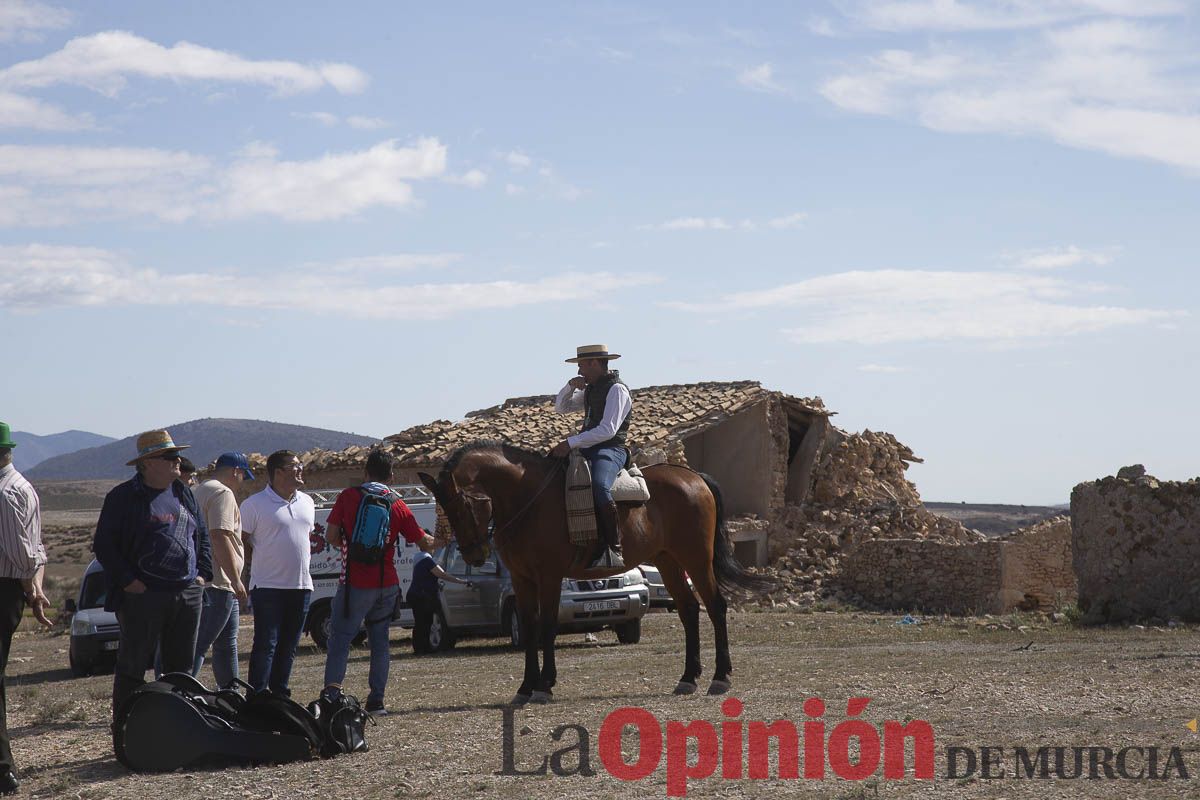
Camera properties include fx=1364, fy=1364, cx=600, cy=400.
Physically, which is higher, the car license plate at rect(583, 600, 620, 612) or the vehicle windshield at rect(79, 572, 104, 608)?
Result: the vehicle windshield at rect(79, 572, 104, 608)

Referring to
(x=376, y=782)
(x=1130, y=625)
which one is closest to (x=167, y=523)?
(x=376, y=782)

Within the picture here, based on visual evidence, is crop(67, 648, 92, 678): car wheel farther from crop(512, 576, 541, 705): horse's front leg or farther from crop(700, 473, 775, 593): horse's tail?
crop(700, 473, 775, 593): horse's tail

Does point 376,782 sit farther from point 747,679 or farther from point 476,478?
point 747,679

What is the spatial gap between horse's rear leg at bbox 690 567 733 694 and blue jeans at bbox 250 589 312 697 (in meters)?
3.73

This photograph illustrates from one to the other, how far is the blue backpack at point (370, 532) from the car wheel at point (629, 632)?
971 cm

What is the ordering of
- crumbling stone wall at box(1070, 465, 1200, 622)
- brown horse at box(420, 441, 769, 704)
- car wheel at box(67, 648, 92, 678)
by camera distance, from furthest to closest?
car wheel at box(67, 648, 92, 678) → crumbling stone wall at box(1070, 465, 1200, 622) → brown horse at box(420, 441, 769, 704)

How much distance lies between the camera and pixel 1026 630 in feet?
61.9

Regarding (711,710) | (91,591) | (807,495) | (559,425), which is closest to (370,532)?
(711,710)

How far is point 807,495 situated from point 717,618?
20.3m

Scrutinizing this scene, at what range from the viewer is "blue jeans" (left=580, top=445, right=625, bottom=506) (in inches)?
456

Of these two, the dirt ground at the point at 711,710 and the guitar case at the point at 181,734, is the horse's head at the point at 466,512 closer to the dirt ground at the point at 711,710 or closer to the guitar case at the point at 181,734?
the dirt ground at the point at 711,710

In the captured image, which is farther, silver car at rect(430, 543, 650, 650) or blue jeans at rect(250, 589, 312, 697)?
silver car at rect(430, 543, 650, 650)

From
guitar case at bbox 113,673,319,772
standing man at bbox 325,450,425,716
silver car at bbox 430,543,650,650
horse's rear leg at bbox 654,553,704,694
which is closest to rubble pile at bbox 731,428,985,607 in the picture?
silver car at bbox 430,543,650,650

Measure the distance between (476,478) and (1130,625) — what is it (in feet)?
34.4
